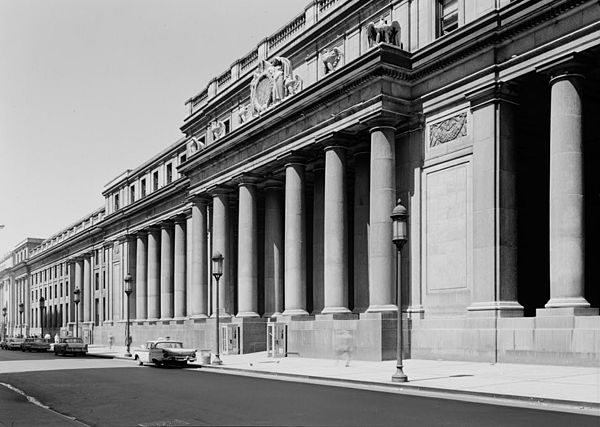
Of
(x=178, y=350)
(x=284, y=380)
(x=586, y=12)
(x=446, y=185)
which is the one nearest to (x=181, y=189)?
(x=178, y=350)

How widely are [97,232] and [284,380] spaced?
2512 inches

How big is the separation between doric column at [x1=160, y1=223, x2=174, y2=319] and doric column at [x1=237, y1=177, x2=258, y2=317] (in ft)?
67.5

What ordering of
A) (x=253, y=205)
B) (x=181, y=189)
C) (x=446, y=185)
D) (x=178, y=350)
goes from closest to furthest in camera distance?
1. (x=446, y=185)
2. (x=178, y=350)
3. (x=253, y=205)
4. (x=181, y=189)

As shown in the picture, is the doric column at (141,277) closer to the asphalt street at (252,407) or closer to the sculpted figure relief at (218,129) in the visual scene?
the sculpted figure relief at (218,129)

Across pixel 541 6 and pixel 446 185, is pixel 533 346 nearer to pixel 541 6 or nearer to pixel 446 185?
pixel 446 185

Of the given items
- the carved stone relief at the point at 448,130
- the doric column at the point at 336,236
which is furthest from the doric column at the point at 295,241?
the carved stone relief at the point at 448,130

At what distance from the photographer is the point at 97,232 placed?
85.4 metres

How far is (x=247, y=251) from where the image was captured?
149ft

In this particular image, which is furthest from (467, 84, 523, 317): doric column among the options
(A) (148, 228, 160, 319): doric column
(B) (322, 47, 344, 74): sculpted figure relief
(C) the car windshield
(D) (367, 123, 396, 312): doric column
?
(A) (148, 228, 160, 319): doric column

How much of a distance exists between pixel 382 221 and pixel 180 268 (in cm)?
3212

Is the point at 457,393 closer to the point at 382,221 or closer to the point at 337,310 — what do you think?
the point at 382,221

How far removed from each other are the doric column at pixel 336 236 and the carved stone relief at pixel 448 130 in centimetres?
555

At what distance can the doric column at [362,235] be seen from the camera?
3759 centimetres

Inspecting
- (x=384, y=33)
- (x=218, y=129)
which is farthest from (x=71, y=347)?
(x=384, y=33)
